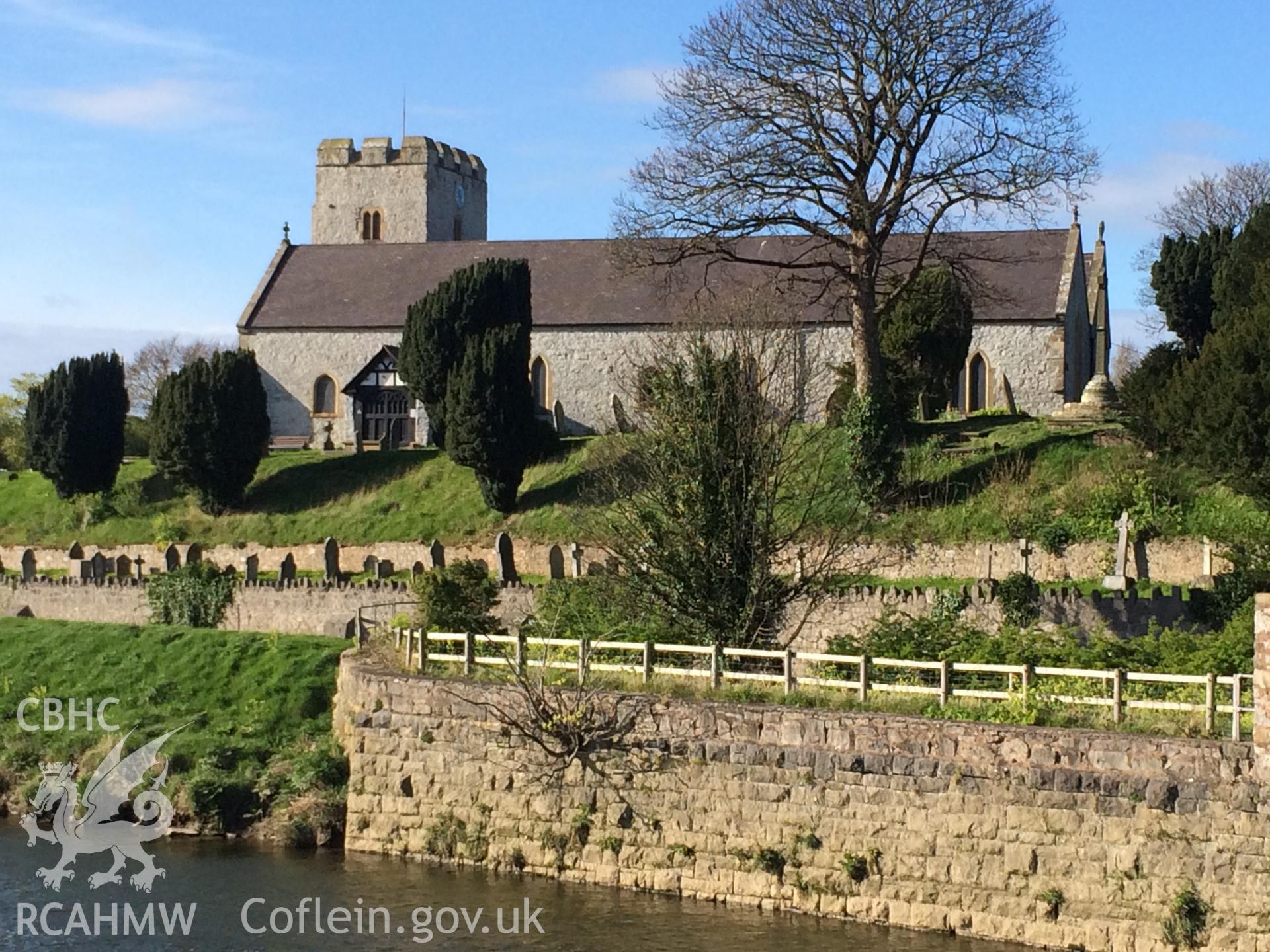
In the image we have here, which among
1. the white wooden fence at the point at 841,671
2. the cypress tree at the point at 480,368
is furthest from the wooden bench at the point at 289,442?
the white wooden fence at the point at 841,671

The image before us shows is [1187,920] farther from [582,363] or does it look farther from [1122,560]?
[582,363]

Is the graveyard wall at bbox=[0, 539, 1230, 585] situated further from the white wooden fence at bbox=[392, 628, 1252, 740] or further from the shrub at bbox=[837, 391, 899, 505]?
the white wooden fence at bbox=[392, 628, 1252, 740]

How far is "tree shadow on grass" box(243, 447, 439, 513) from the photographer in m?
51.7

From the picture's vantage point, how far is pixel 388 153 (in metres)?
75.4

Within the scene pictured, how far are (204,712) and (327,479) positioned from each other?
2327 centimetres

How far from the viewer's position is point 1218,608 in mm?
29984

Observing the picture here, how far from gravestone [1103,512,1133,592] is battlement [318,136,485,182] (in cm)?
4650

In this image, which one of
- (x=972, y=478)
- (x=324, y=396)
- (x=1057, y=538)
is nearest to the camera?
(x=1057, y=538)

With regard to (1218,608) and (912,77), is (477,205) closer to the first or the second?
(912,77)

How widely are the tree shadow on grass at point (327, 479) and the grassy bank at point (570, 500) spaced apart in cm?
7

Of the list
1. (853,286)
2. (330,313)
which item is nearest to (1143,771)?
(853,286)

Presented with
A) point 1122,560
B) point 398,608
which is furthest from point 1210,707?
point 398,608

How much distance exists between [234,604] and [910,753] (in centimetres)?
2256

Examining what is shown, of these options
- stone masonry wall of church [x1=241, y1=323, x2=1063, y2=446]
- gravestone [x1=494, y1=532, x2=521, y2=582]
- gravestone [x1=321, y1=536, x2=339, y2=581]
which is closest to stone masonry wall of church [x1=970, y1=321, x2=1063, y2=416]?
stone masonry wall of church [x1=241, y1=323, x2=1063, y2=446]
